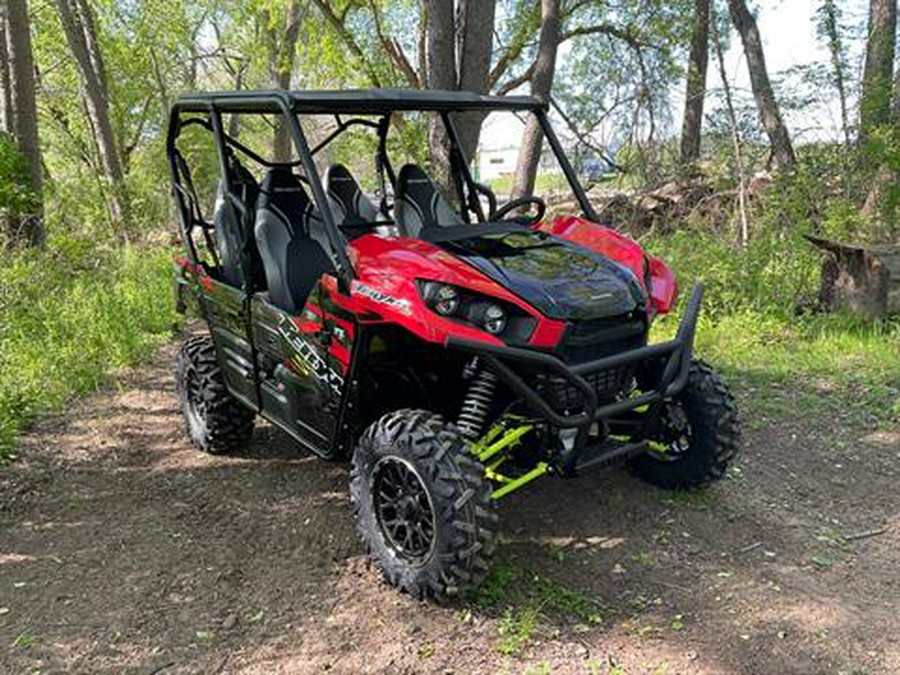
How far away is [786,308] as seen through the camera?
6930 millimetres

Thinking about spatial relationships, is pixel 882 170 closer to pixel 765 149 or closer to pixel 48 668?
pixel 765 149

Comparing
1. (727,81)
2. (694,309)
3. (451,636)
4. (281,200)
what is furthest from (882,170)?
(451,636)

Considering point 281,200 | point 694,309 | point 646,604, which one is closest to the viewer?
point 646,604

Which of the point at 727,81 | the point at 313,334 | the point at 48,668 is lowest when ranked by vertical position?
the point at 48,668

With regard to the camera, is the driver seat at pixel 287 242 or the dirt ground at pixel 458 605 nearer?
the dirt ground at pixel 458 605

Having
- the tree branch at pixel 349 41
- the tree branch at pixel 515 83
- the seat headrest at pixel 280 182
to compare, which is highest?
the tree branch at pixel 349 41

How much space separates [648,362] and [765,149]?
19.9ft

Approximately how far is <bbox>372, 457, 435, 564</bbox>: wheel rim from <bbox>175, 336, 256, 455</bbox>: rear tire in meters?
1.53

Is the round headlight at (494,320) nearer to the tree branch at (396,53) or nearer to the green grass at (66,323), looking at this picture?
the green grass at (66,323)

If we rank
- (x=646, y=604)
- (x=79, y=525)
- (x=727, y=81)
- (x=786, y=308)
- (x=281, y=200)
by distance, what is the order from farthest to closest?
(x=727, y=81) → (x=786, y=308) → (x=281, y=200) → (x=79, y=525) → (x=646, y=604)

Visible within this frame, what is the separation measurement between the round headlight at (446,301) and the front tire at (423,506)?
1.33 ft

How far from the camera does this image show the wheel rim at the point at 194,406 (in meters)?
4.59

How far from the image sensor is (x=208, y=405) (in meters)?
4.48

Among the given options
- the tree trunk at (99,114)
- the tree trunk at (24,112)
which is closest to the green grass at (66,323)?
the tree trunk at (24,112)
